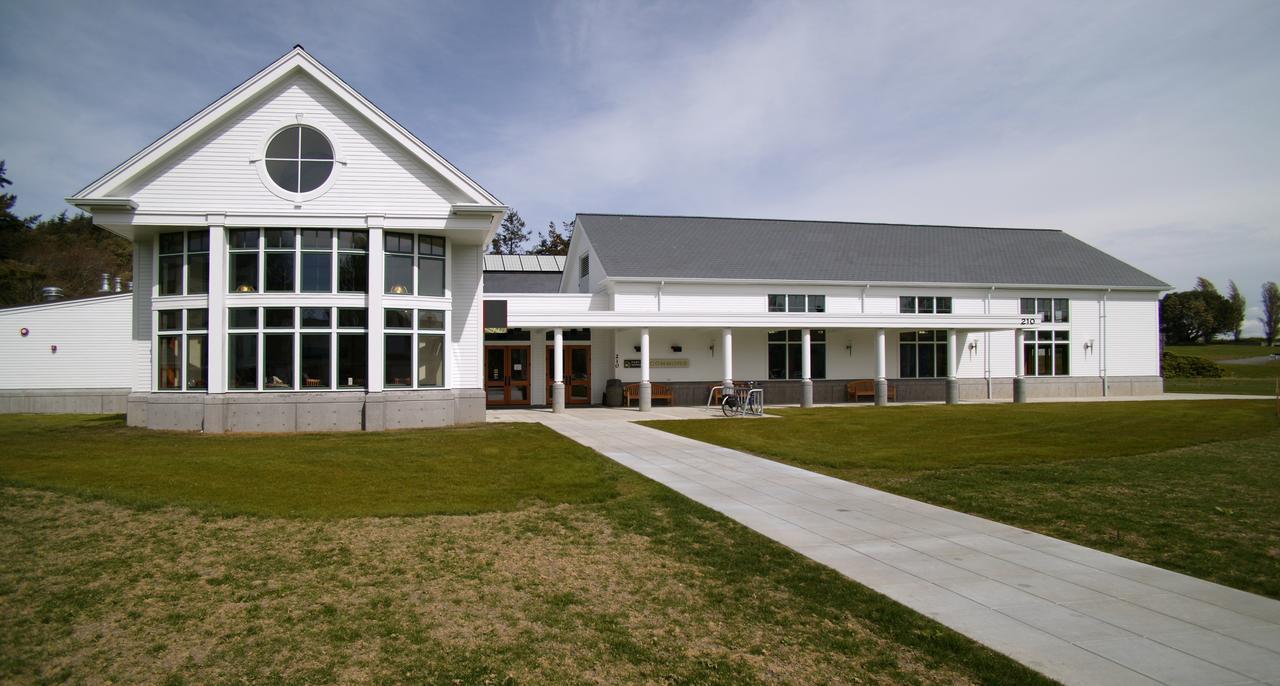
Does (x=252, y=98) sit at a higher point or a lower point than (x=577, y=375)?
higher

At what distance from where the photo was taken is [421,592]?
5.48 meters

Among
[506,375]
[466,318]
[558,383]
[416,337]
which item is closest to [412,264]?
→ [416,337]

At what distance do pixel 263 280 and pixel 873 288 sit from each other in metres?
21.4

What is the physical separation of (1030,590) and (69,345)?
25542 millimetres

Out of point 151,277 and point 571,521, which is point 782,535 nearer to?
point 571,521

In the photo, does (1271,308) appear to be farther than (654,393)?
Yes

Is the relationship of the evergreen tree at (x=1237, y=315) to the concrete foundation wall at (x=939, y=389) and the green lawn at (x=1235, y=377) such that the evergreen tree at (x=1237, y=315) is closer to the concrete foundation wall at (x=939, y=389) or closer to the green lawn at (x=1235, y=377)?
the green lawn at (x=1235, y=377)

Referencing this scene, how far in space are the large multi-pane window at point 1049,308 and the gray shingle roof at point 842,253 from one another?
80 cm

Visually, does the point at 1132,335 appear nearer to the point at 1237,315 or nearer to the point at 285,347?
the point at 285,347

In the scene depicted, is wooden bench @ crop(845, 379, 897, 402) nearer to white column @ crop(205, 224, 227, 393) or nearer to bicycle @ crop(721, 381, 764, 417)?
bicycle @ crop(721, 381, 764, 417)

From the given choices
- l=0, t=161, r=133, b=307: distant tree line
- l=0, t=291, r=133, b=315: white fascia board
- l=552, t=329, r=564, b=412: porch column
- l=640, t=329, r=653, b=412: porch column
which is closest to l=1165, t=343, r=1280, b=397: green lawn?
l=640, t=329, r=653, b=412: porch column

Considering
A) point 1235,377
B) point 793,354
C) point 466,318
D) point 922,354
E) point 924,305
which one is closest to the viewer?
point 466,318

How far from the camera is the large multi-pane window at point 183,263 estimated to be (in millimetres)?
16250

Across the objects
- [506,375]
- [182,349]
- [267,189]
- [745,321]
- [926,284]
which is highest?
[267,189]
